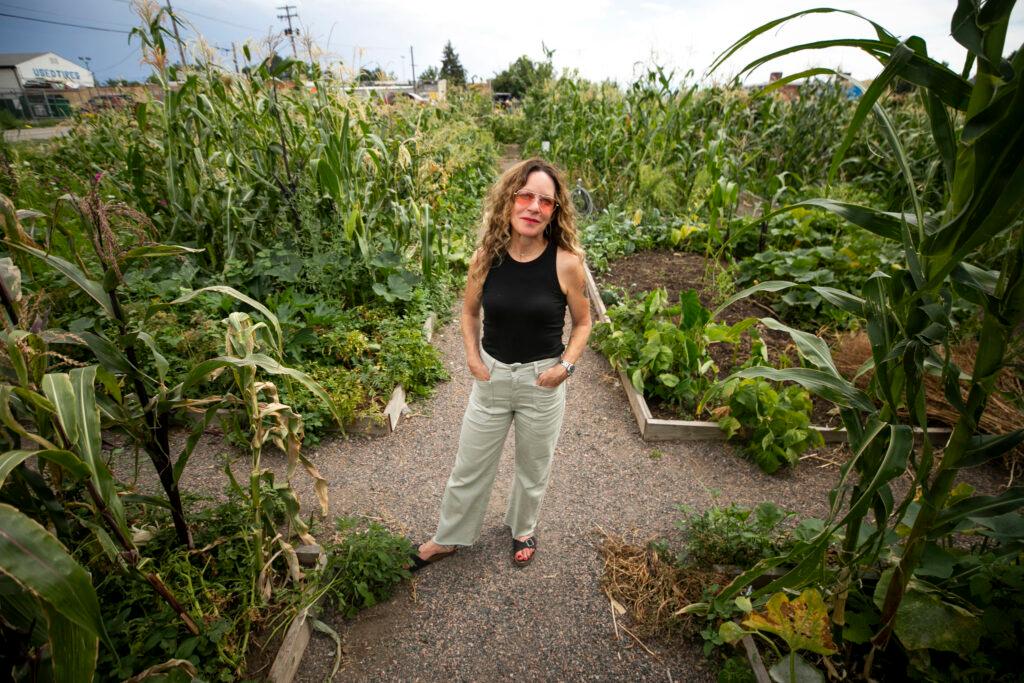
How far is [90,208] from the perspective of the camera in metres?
1.49

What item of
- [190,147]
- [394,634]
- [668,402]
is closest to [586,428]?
[668,402]

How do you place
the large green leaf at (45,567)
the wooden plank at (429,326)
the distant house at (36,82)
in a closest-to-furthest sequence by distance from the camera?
the large green leaf at (45,567) < the wooden plank at (429,326) < the distant house at (36,82)

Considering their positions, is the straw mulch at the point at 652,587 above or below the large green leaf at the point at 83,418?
below

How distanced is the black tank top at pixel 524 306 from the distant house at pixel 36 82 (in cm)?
1646

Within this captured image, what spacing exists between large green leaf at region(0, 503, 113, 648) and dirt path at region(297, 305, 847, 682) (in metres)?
1.46

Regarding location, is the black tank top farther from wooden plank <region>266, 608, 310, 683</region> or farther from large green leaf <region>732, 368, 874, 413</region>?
wooden plank <region>266, 608, 310, 683</region>

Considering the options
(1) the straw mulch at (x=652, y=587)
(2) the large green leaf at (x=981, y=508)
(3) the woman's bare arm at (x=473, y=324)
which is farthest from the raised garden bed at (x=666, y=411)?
(3) the woman's bare arm at (x=473, y=324)

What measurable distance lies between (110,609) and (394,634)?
3.79 feet

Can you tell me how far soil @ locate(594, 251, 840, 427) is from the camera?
389cm

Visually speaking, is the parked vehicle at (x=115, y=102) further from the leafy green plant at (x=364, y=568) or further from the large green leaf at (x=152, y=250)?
the leafy green plant at (x=364, y=568)

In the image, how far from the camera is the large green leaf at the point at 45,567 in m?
0.86

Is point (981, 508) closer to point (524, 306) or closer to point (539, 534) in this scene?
point (524, 306)

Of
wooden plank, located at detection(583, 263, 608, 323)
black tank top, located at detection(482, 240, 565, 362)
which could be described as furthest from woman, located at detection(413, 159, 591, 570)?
wooden plank, located at detection(583, 263, 608, 323)

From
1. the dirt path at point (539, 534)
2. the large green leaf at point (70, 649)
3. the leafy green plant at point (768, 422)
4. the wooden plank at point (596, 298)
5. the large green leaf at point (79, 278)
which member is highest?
the large green leaf at point (79, 278)
